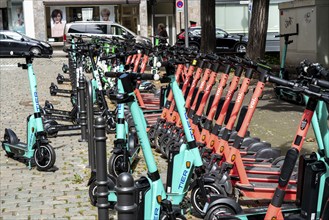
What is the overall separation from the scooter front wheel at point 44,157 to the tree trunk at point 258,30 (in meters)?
9.95

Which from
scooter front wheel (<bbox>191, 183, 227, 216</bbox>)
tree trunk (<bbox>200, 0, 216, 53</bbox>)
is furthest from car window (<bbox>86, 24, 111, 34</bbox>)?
scooter front wheel (<bbox>191, 183, 227, 216</bbox>)

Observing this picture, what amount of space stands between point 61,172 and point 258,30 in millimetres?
10275

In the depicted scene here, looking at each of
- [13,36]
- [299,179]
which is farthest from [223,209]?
[13,36]

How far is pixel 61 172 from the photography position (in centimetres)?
673

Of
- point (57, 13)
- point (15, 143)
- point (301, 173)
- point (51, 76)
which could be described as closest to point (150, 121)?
point (15, 143)

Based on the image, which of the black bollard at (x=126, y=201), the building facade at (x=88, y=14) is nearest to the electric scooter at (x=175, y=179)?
the black bollard at (x=126, y=201)

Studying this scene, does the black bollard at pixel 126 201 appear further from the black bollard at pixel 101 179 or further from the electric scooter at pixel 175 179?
the electric scooter at pixel 175 179

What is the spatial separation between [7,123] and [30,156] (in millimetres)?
3561

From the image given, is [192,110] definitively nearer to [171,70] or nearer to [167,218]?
[171,70]

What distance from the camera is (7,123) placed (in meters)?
10.1

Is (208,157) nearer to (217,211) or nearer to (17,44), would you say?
(217,211)

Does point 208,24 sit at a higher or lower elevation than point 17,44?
higher

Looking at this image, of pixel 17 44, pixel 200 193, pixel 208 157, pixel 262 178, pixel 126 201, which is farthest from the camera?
pixel 17 44

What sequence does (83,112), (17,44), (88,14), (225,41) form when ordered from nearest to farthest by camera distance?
(83,112), (17,44), (225,41), (88,14)
